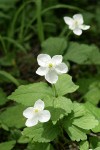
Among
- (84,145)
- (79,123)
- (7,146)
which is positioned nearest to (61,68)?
(79,123)

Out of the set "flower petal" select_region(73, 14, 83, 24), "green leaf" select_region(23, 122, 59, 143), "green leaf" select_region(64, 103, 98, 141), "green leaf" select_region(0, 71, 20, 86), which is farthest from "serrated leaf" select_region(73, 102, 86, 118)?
"flower petal" select_region(73, 14, 83, 24)

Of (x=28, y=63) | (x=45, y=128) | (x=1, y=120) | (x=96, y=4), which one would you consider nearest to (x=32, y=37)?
(x=28, y=63)

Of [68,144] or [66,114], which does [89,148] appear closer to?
[68,144]

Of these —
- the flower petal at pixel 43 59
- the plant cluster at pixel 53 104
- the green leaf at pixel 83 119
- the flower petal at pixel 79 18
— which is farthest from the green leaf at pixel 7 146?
the flower petal at pixel 79 18

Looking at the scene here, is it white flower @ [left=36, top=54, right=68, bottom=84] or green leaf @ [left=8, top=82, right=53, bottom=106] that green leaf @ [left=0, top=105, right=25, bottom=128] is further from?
white flower @ [left=36, top=54, right=68, bottom=84]

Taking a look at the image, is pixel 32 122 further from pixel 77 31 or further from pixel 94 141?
pixel 77 31
